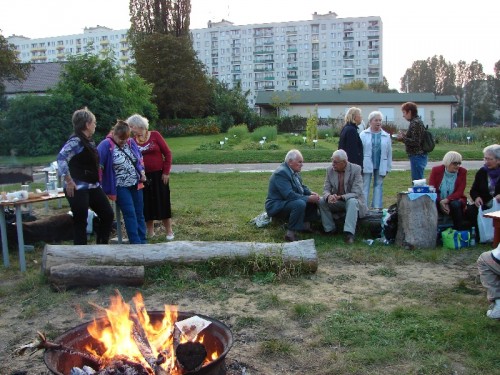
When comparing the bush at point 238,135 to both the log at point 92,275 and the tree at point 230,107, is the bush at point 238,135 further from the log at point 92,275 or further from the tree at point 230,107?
the log at point 92,275

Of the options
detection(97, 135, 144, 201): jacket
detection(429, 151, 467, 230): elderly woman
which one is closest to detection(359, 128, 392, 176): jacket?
detection(429, 151, 467, 230): elderly woman

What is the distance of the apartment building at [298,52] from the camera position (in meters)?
110

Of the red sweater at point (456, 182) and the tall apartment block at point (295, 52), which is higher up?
the tall apartment block at point (295, 52)

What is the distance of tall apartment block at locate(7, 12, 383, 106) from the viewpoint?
110 metres

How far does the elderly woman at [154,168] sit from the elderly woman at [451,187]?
12.9ft

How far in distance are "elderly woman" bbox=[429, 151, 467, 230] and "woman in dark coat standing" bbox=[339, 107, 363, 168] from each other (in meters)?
1.37

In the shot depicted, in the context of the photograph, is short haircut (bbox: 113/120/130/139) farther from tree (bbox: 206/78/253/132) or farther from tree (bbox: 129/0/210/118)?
tree (bbox: 206/78/253/132)

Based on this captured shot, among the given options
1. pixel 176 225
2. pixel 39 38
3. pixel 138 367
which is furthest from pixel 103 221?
pixel 39 38

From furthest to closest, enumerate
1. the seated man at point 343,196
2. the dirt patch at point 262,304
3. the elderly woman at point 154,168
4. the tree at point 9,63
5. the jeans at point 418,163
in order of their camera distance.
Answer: the tree at point 9,63, the jeans at point 418,163, the seated man at point 343,196, the elderly woman at point 154,168, the dirt patch at point 262,304

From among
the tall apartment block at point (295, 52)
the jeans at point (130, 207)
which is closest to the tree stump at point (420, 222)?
the jeans at point (130, 207)

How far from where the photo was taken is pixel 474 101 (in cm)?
9138

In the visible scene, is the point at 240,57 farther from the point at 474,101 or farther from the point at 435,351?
the point at 435,351

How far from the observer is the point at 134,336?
125 inches

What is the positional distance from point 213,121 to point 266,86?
74608mm
